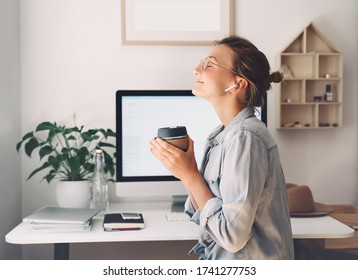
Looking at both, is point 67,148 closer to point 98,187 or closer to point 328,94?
point 98,187

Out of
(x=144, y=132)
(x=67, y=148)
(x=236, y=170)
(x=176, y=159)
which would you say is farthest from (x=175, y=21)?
(x=236, y=170)

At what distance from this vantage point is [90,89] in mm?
1976

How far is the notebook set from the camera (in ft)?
4.64

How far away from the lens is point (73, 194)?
174 centimetres

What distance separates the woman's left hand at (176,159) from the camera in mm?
1214

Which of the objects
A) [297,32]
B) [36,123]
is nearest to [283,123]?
[297,32]

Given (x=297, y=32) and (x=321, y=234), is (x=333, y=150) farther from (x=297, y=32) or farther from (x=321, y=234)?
(x=321, y=234)

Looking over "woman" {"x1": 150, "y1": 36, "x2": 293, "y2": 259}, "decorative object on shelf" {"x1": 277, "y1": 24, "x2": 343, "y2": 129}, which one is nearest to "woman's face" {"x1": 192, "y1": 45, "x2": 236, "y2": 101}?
"woman" {"x1": 150, "y1": 36, "x2": 293, "y2": 259}

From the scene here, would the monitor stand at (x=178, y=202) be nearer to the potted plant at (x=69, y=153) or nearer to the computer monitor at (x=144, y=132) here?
the computer monitor at (x=144, y=132)

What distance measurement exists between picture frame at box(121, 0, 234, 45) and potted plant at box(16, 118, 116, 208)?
1.38 ft

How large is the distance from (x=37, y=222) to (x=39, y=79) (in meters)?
0.75

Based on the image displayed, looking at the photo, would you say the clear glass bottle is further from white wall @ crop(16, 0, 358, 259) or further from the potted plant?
white wall @ crop(16, 0, 358, 259)

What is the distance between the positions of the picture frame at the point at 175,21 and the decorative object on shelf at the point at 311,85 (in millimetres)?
300

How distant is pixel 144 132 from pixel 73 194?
0.34 metres
